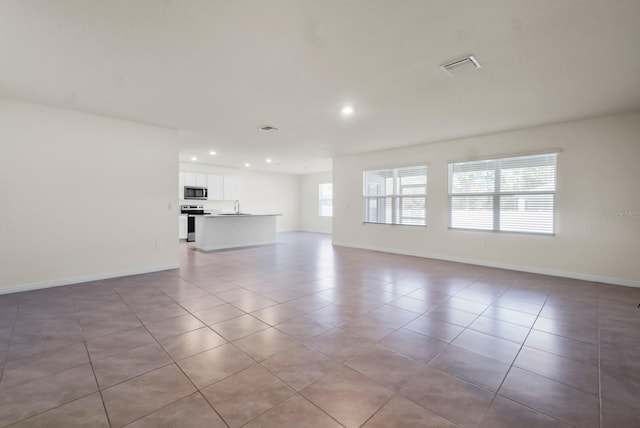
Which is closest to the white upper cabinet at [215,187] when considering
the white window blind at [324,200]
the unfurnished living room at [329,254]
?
the unfurnished living room at [329,254]

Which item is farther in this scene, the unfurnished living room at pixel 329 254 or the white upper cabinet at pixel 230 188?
the white upper cabinet at pixel 230 188

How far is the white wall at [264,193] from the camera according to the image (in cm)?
977

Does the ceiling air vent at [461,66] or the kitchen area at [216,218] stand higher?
the ceiling air vent at [461,66]

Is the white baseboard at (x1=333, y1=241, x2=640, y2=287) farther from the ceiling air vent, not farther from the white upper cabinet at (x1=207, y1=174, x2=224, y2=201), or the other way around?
the white upper cabinet at (x1=207, y1=174, x2=224, y2=201)

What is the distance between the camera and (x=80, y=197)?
4105 mm

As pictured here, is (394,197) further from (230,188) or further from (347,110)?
(230,188)

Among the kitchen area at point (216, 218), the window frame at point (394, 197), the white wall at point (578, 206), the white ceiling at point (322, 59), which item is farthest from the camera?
the kitchen area at point (216, 218)

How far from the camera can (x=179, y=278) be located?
14.5 feet

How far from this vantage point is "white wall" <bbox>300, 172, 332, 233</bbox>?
11.5 m

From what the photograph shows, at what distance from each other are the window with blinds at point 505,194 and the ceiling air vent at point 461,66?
3.13 metres

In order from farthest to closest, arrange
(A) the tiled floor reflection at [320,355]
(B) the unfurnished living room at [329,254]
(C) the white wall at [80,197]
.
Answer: (C) the white wall at [80,197]
(B) the unfurnished living room at [329,254]
(A) the tiled floor reflection at [320,355]

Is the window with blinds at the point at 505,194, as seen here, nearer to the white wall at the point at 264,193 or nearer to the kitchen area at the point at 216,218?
the kitchen area at the point at 216,218

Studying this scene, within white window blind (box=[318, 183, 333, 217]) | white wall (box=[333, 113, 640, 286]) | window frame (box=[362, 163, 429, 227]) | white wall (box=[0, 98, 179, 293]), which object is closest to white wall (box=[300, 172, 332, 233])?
white window blind (box=[318, 183, 333, 217])

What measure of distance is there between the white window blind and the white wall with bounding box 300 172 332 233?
5.2 inches
